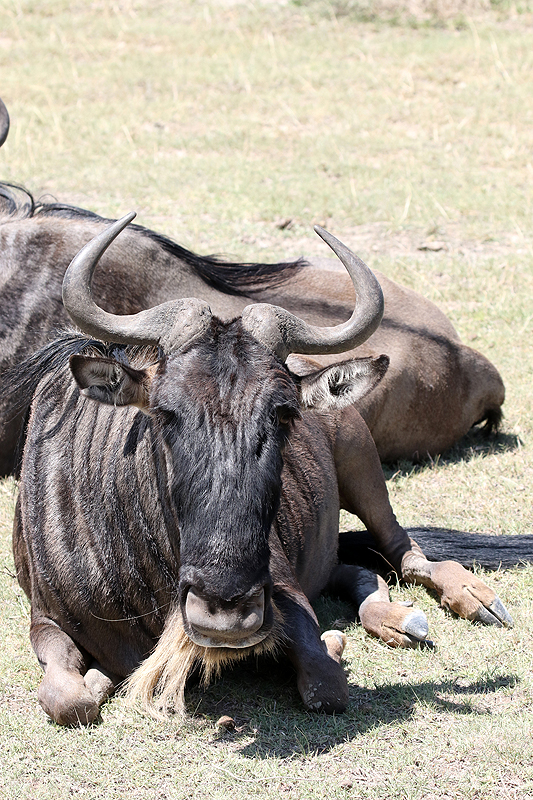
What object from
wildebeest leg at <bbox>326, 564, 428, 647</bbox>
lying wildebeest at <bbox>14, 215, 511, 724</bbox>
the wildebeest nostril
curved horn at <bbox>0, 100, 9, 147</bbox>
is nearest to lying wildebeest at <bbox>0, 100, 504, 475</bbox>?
curved horn at <bbox>0, 100, 9, 147</bbox>

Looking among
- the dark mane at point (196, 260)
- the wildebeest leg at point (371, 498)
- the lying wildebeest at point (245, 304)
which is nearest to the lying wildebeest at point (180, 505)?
the wildebeest leg at point (371, 498)

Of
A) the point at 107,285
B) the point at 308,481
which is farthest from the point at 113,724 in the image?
the point at 107,285

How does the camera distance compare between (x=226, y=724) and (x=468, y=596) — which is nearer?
(x=226, y=724)

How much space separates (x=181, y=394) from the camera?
147 inches

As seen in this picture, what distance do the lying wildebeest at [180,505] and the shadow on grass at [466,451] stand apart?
193cm

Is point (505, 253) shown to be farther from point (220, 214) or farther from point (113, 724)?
point (113, 724)

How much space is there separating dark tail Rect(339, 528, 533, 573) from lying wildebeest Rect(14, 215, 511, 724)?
28 centimetres

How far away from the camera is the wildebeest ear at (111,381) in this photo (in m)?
3.88

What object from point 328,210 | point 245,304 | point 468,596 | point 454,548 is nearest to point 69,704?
point 468,596

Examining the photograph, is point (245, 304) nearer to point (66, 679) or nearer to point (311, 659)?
point (311, 659)

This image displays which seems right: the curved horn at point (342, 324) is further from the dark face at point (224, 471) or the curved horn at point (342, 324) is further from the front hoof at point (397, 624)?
the front hoof at point (397, 624)

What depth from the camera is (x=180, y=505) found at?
3.79 m

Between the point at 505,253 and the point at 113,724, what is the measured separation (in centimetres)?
778

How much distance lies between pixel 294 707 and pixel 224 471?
1.26 meters
